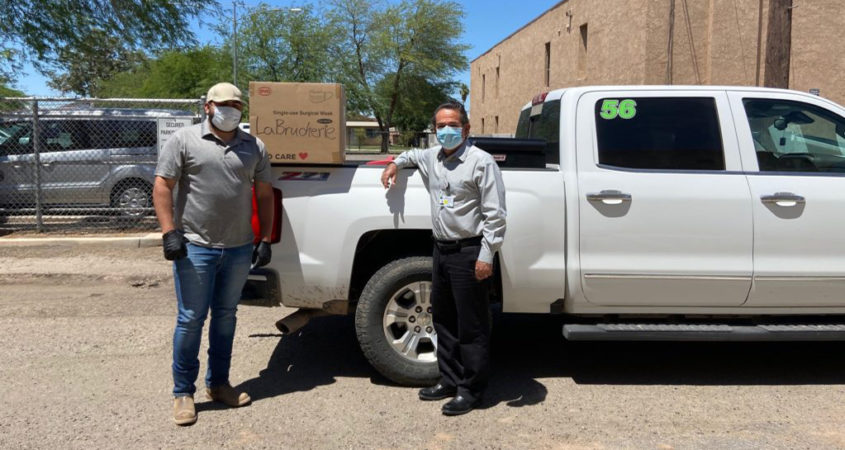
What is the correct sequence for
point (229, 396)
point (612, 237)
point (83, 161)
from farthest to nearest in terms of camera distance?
point (83, 161)
point (612, 237)
point (229, 396)

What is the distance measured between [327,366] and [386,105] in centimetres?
3998

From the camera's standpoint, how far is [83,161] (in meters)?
10.6

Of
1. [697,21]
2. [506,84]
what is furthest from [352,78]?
[697,21]

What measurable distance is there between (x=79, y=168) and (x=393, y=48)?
35182mm

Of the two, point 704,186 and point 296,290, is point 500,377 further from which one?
point 704,186

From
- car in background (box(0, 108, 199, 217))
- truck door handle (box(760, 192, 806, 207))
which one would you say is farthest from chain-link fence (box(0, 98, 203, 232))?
truck door handle (box(760, 192, 806, 207))

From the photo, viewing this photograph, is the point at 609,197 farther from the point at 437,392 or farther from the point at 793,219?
the point at 437,392

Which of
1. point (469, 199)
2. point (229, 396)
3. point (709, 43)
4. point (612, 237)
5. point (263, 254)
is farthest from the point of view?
point (709, 43)

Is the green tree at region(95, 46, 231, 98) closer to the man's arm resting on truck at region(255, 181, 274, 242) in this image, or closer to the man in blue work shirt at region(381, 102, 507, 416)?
the man's arm resting on truck at region(255, 181, 274, 242)

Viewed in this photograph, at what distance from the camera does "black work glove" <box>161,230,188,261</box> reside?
392 cm

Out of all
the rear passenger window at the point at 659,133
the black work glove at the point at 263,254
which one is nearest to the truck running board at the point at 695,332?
the rear passenger window at the point at 659,133

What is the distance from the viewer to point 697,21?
23.1 m

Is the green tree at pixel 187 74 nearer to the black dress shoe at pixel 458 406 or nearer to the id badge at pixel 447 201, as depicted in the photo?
the id badge at pixel 447 201

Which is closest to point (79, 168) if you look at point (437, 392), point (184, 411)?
point (184, 411)
